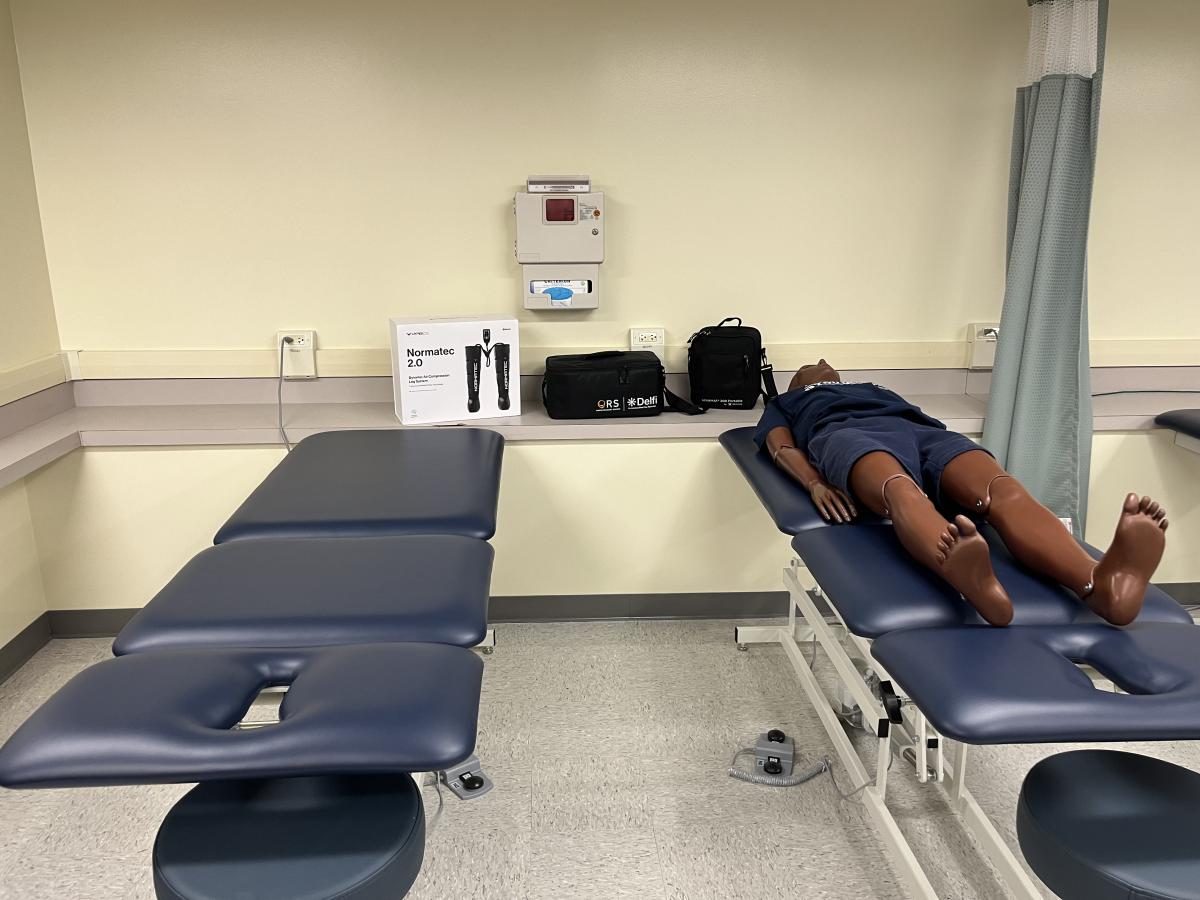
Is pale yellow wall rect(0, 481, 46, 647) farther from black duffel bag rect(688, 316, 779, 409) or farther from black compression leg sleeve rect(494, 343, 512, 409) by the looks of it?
black duffel bag rect(688, 316, 779, 409)

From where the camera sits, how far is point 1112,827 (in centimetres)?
130

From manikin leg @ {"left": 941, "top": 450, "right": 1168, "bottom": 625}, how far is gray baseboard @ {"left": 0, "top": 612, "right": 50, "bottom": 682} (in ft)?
8.43

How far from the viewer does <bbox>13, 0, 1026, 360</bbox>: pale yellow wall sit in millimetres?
2646

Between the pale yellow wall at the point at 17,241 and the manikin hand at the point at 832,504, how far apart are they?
222 centimetres

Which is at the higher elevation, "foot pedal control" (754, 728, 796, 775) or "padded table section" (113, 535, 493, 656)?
"padded table section" (113, 535, 493, 656)

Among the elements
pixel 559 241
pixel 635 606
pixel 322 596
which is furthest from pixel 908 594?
pixel 559 241

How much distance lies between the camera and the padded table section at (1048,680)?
1157 mm

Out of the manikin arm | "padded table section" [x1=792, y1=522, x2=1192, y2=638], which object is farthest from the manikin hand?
"padded table section" [x1=792, y1=522, x2=1192, y2=638]

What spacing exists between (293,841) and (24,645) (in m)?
1.93

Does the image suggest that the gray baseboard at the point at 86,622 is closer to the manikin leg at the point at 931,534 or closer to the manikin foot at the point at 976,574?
the manikin leg at the point at 931,534

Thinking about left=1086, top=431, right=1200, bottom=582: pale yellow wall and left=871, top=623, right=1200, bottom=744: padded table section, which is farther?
left=1086, top=431, right=1200, bottom=582: pale yellow wall

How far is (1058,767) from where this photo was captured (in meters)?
1.42

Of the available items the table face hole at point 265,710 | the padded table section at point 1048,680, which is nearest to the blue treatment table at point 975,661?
the padded table section at point 1048,680

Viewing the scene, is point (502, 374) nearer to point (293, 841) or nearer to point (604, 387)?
point (604, 387)
